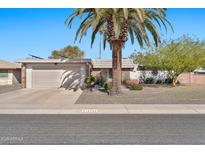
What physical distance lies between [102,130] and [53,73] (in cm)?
1944

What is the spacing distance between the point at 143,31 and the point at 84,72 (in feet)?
32.6

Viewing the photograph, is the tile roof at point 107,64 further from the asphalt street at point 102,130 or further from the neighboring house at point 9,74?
the asphalt street at point 102,130

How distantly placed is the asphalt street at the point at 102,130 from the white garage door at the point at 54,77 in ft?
52.3

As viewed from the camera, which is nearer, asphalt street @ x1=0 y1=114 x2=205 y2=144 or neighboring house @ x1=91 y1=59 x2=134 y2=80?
asphalt street @ x1=0 y1=114 x2=205 y2=144

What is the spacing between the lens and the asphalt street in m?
Result: 6.98

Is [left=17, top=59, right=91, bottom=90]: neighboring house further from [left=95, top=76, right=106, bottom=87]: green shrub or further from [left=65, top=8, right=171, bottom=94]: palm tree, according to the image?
[left=65, top=8, right=171, bottom=94]: palm tree

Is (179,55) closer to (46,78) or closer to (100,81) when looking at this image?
(100,81)

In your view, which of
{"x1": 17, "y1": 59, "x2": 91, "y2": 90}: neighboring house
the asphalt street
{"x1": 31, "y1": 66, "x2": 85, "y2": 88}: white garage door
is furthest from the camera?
{"x1": 31, "y1": 66, "x2": 85, "y2": 88}: white garage door

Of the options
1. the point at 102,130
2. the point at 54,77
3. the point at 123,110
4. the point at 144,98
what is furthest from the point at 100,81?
the point at 102,130

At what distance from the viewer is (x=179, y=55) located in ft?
87.8

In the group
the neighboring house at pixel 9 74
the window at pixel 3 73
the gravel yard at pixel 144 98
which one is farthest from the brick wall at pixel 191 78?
the window at pixel 3 73

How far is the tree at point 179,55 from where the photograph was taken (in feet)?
87.2

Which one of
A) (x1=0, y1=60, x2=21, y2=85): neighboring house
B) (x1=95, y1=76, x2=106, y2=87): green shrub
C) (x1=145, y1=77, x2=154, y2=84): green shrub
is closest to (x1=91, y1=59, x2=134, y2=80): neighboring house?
(x1=145, y1=77, x2=154, y2=84): green shrub

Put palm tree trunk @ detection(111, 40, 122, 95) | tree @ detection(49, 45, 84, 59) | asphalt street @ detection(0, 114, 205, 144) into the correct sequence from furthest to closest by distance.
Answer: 1. tree @ detection(49, 45, 84, 59)
2. palm tree trunk @ detection(111, 40, 122, 95)
3. asphalt street @ detection(0, 114, 205, 144)
